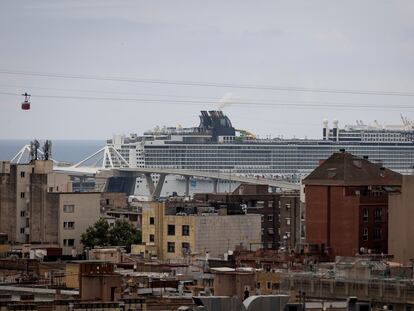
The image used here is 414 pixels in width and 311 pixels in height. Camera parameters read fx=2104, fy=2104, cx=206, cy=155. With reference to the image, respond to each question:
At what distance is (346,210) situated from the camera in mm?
65875

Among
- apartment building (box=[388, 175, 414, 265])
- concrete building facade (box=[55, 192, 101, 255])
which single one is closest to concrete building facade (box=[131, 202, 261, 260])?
concrete building facade (box=[55, 192, 101, 255])

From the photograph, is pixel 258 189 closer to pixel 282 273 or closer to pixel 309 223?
pixel 309 223

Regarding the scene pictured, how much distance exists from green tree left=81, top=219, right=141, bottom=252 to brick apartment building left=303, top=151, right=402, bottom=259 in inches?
309


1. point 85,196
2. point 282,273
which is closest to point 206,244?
point 85,196

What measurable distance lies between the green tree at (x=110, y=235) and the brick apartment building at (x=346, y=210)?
25.8 feet

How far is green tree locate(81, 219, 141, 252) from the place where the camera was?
239 feet

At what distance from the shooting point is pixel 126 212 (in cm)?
8925

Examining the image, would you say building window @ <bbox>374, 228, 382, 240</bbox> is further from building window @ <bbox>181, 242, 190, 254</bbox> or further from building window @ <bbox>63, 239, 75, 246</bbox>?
building window @ <bbox>63, 239, 75, 246</bbox>

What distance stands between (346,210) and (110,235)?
11914 millimetres

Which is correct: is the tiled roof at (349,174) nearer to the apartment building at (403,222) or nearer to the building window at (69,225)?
the apartment building at (403,222)

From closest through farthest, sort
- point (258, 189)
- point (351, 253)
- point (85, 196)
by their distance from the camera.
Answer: point (351, 253)
point (85, 196)
point (258, 189)

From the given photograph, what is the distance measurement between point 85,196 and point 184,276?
22.4 meters

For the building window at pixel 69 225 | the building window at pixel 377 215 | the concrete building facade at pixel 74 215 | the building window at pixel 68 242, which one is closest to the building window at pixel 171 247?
the concrete building facade at pixel 74 215

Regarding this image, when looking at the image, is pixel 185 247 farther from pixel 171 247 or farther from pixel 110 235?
pixel 110 235
